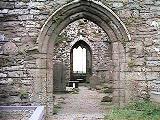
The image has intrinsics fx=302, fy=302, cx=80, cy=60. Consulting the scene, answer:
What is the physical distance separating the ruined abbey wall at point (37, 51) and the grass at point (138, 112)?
0.27 metres

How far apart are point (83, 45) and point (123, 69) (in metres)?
9.39

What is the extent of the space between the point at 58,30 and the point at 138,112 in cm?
284

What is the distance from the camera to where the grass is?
6.29 m

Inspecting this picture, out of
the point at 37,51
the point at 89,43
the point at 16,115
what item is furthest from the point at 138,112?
the point at 89,43

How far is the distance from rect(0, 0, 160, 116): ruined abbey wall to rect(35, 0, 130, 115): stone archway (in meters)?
0.04

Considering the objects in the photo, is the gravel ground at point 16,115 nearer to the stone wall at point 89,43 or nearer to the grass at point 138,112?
the grass at point 138,112

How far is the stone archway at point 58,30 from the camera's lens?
745 centimetres

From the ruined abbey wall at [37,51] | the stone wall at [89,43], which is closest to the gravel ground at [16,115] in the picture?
the ruined abbey wall at [37,51]

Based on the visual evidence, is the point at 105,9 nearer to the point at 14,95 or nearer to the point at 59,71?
the point at 14,95

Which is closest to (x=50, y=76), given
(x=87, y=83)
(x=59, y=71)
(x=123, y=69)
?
(x=123, y=69)

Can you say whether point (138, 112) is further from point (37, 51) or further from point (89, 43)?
point (89, 43)

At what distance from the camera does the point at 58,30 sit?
771 centimetres

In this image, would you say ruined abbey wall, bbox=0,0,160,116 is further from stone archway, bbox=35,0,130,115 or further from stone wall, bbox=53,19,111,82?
stone wall, bbox=53,19,111,82

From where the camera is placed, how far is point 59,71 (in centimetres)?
1235
